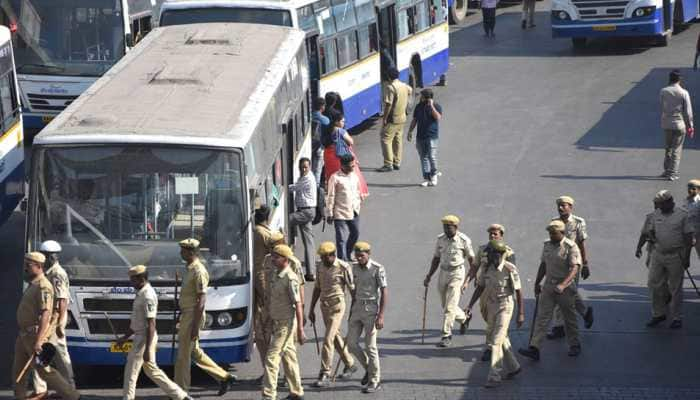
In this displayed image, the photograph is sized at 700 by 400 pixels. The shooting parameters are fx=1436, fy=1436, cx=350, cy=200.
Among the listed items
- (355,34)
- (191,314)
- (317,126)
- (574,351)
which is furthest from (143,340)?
(355,34)

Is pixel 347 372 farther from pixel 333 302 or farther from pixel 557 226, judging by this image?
pixel 557 226

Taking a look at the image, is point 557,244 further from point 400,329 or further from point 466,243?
point 400,329

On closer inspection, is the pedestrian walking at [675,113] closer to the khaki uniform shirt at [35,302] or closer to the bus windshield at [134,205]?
the bus windshield at [134,205]

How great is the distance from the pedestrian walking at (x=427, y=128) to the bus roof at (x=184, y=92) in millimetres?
3382

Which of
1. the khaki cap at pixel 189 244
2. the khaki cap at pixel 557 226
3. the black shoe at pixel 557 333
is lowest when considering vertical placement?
the black shoe at pixel 557 333

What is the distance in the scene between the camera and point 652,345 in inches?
603

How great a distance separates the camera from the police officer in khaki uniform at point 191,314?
1312cm

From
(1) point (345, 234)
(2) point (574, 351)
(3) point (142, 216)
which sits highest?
(3) point (142, 216)

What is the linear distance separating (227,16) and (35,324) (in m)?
10.1

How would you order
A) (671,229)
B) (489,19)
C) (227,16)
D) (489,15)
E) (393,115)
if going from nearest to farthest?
(671,229) → (227,16) → (393,115) → (489,15) → (489,19)

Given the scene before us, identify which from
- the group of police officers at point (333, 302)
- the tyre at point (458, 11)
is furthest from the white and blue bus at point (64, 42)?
the tyre at point (458, 11)

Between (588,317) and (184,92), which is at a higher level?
(184,92)

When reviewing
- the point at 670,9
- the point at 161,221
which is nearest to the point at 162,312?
the point at 161,221

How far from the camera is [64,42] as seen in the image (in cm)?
2491
